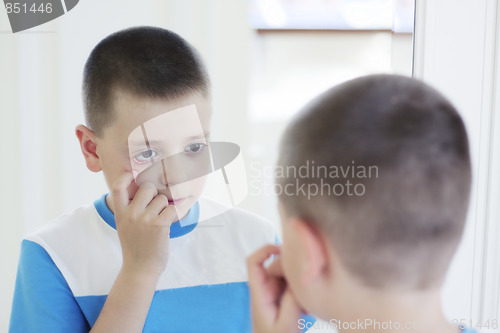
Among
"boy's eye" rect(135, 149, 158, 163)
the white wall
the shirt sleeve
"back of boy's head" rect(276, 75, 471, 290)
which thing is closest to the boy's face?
"boy's eye" rect(135, 149, 158, 163)

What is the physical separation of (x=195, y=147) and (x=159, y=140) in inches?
2.2

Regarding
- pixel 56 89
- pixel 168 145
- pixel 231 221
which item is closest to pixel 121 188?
pixel 168 145

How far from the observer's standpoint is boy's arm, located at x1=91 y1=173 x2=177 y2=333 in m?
0.64

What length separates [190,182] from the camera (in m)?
0.71

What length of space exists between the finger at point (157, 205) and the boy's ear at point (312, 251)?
27 cm

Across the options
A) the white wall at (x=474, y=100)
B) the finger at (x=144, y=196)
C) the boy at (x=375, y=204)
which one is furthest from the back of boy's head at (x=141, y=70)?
the white wall at (x=474, y=100)

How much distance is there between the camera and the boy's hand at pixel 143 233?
2.12 feet

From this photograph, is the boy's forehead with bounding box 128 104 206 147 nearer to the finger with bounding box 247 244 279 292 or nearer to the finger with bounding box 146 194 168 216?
the finger with bounding box 146 194 168 216

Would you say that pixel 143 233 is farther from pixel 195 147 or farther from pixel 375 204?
pixel 375 204

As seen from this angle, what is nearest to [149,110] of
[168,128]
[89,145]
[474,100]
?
[168,128]

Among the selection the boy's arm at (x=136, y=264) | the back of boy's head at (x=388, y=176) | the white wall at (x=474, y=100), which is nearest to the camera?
the back of boy's head at (x=388, y=176)

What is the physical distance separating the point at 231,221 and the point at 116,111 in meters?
0.25

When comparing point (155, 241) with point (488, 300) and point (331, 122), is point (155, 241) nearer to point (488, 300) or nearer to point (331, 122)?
point (331, 122)

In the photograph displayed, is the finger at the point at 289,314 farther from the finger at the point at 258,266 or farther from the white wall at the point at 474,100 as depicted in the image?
the white wall at the point at 474,100
